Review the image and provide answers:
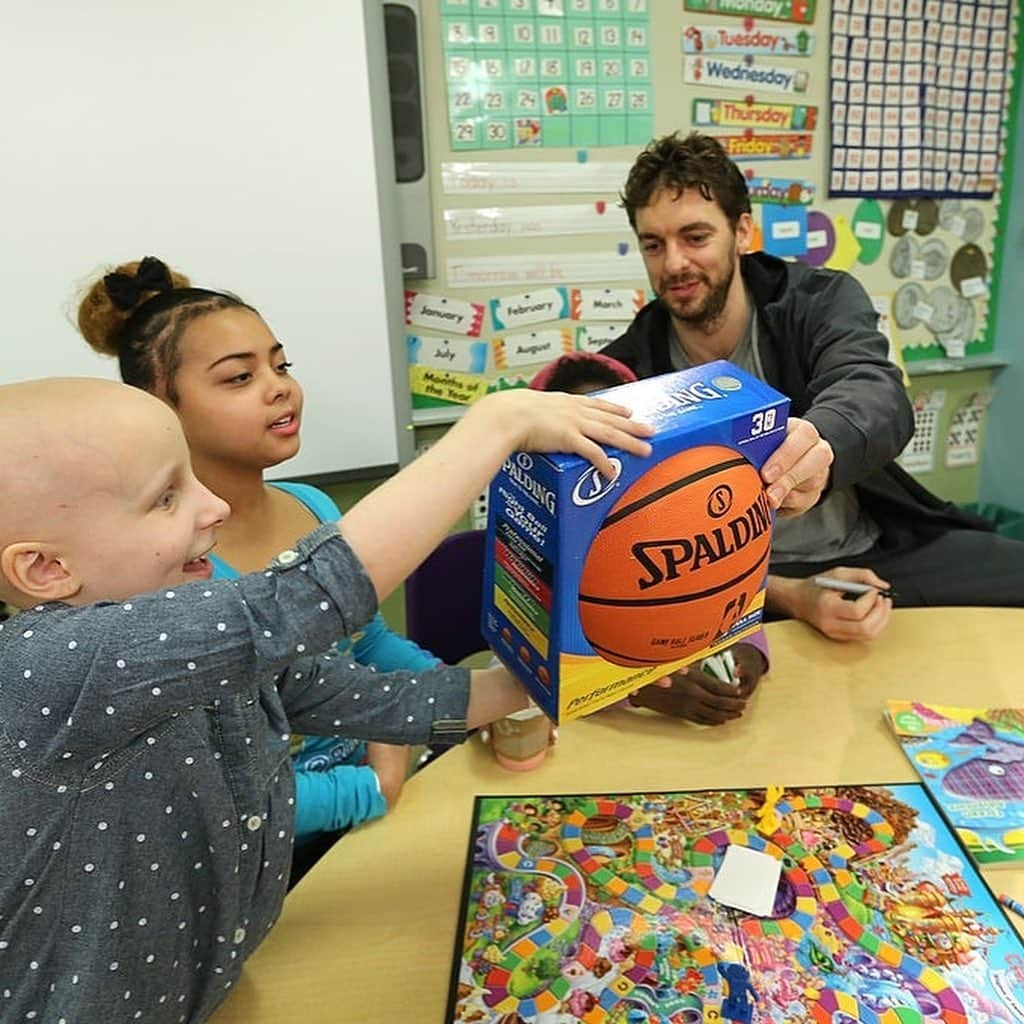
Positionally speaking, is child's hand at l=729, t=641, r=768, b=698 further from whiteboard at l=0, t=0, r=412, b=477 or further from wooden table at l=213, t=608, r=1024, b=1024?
whiteboard at l=0, t=0, r=412, b=477

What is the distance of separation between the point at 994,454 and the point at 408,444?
2115mm

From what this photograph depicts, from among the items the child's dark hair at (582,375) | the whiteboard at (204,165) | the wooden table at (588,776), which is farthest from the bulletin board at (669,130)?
the wooden table at (588,776)

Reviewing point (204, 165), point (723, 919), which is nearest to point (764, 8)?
point (204, 165)

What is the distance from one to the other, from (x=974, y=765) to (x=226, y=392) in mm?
1061

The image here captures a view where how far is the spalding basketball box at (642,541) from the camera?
28.1 inches

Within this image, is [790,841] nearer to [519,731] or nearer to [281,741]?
[519,731]

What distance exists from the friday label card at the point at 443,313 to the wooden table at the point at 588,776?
126 cm

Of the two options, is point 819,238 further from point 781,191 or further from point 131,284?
point 131,284

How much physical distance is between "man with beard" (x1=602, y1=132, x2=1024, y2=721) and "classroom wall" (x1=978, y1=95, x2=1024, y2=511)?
115cm

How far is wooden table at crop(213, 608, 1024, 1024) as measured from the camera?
0.80m

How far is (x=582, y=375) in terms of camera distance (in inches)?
61.1

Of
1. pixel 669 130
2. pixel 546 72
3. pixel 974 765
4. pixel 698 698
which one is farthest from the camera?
pixel 669 130

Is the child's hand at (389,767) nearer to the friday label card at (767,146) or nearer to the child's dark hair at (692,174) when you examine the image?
the child's dark hair at (692,174)

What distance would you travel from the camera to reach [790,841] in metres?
0.92
